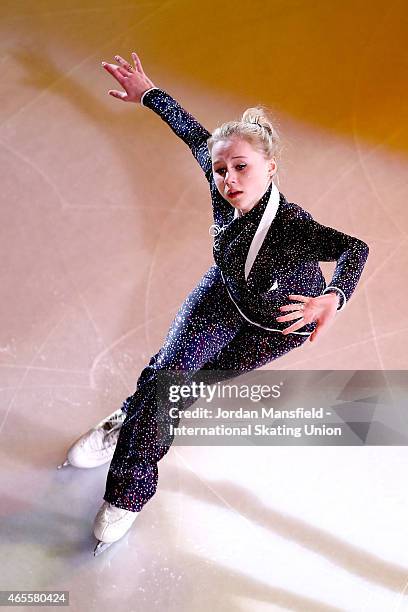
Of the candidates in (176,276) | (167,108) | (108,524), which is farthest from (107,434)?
(167,108)

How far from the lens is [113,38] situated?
326 cm

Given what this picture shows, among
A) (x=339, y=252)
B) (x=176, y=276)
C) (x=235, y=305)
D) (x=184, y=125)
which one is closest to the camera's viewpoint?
(x=339, y=252)

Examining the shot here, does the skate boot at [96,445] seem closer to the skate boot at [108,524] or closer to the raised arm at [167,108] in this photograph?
the skate boot at [108,524]

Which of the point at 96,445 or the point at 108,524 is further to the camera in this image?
the point at 96,445

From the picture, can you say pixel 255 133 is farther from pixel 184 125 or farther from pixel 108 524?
pixel 108 524

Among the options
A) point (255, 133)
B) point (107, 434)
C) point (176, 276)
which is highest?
point (255, 133)

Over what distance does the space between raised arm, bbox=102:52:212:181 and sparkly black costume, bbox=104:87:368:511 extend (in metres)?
0.04

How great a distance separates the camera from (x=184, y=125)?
2.12m

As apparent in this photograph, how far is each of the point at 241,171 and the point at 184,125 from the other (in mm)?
320

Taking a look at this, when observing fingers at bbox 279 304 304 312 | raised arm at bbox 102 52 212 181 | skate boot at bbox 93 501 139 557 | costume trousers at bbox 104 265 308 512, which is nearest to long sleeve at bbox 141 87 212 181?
raised arm at bbox 102 52 212 181

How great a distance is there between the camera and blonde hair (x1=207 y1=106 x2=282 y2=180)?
1.90 m

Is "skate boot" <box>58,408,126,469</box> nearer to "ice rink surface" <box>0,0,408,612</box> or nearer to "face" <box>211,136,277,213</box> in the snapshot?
"ice rink surface" <box>0,0,408,612</box>

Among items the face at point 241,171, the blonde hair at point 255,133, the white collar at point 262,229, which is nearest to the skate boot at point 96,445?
the white collar at point 262,229

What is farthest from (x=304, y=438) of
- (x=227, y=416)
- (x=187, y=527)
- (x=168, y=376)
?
(x=168, y=376)
